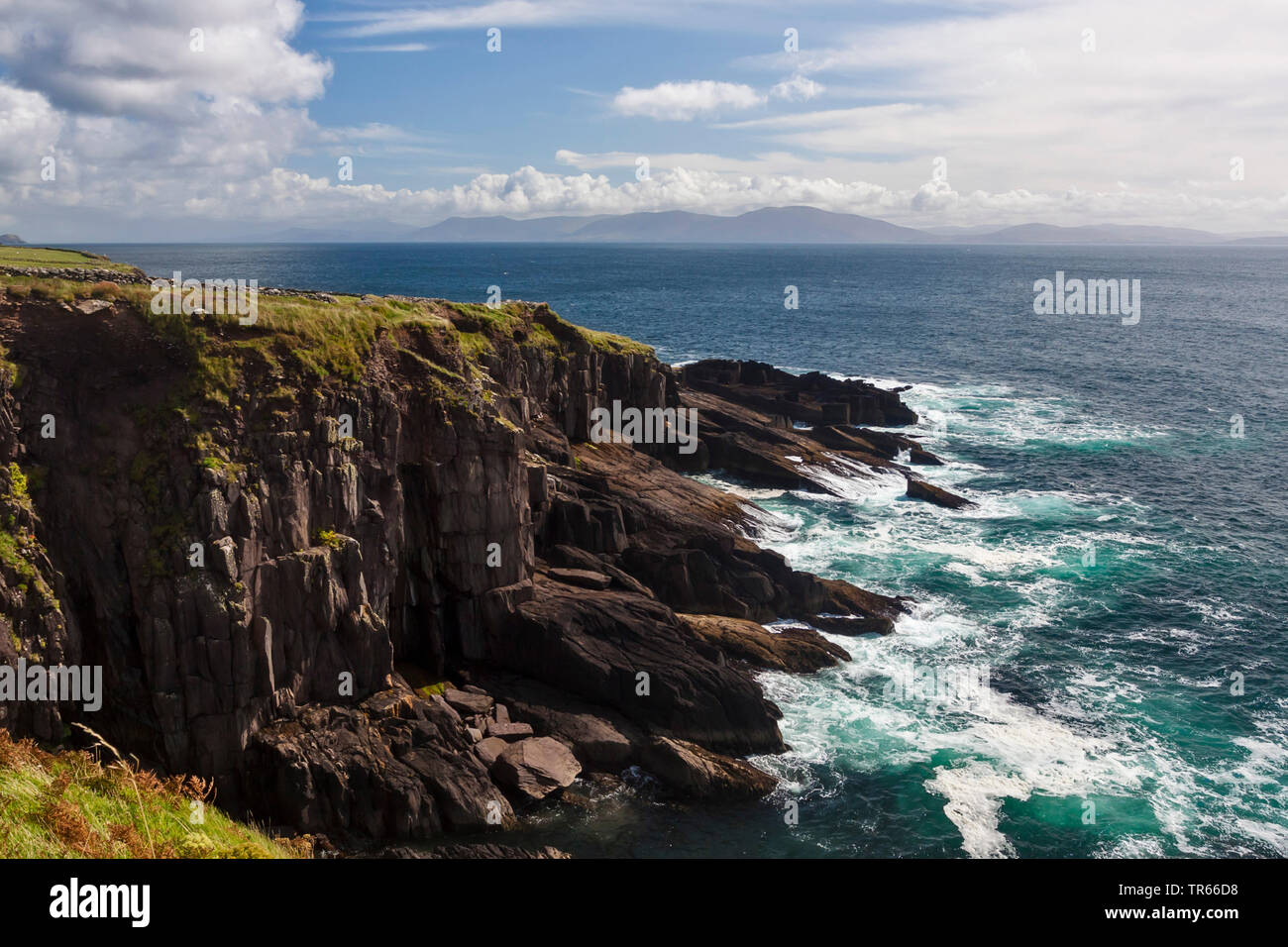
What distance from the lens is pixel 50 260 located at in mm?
37594

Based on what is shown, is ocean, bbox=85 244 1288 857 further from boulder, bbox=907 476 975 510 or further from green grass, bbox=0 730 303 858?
green grass, bbox=0 730 303 858

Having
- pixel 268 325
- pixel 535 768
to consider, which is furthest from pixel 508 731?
pixel 268 325

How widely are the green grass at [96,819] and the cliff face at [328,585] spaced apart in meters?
10.5

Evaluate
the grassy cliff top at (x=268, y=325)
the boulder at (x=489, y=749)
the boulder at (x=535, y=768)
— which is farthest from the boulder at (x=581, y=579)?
the grassy cliff top at (x=268, y=325)

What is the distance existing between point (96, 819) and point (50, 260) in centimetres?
3228

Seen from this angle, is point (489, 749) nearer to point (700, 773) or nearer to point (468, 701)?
point (468, 701)

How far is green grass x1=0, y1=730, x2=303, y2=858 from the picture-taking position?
39.3 feet

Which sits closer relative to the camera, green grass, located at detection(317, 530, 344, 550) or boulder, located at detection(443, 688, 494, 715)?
green grass, located at detection(317, 530, 344, 550)

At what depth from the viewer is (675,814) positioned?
30.5 metres

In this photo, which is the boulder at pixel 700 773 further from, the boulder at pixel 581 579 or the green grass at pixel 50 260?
the green grass at pixel 50 260

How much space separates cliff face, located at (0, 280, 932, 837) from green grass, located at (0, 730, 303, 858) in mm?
10453

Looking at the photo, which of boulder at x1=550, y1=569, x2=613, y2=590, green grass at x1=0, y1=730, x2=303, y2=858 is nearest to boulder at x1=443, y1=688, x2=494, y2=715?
boulder at x1=550, y1=569, x2=613, y2=590

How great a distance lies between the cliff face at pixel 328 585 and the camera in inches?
1094

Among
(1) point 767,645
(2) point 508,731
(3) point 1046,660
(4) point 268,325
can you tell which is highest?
(4) point 268,325
